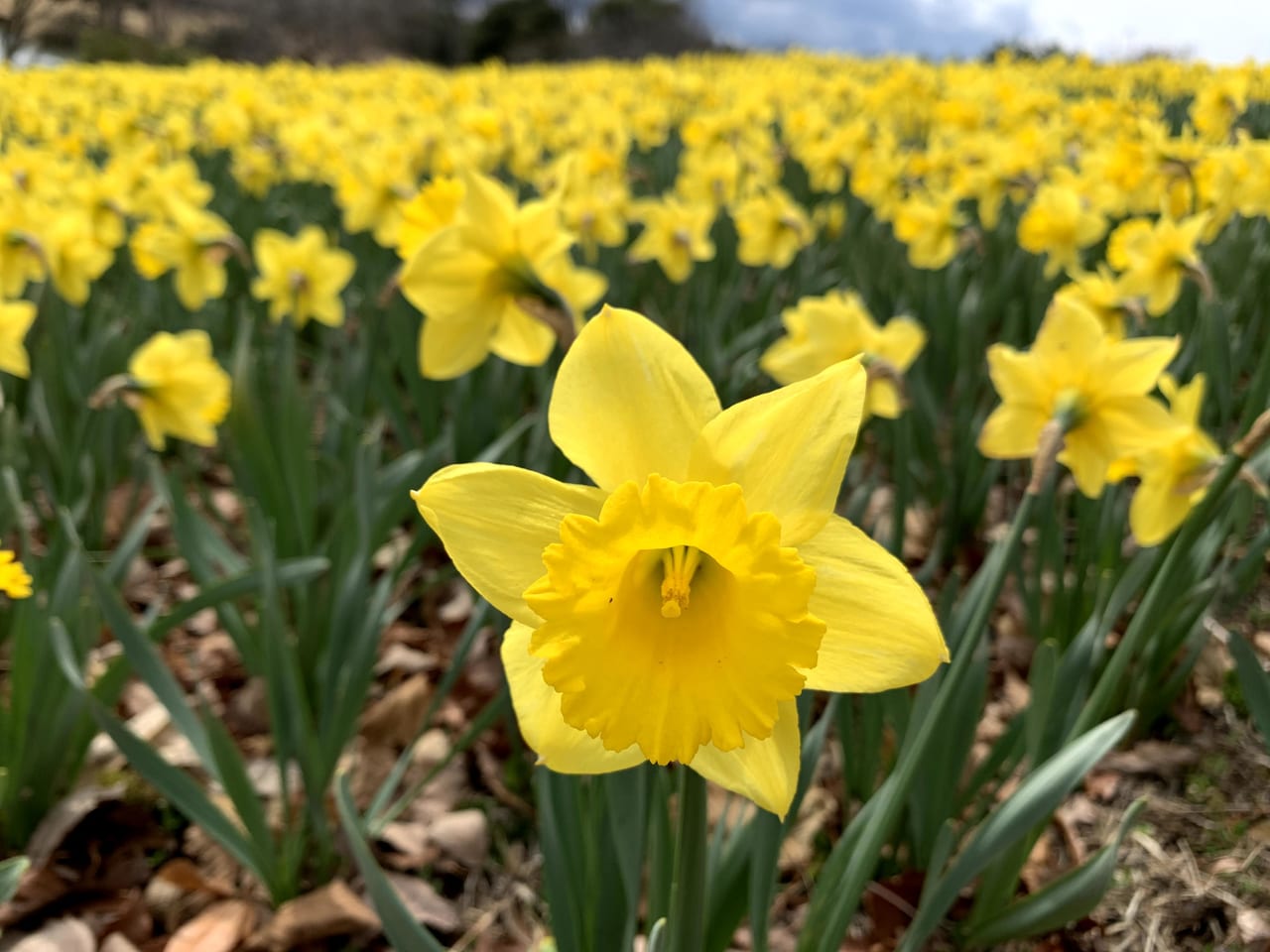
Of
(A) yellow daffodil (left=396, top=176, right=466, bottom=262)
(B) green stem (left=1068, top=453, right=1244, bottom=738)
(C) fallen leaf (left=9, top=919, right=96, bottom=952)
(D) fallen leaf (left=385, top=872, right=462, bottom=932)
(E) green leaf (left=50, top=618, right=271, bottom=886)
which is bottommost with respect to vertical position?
(D) fallen leaf (left=385, top=872, right=462, bottom=932)

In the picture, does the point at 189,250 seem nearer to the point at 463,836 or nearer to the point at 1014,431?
the point at 463,836

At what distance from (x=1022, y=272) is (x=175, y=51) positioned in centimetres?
2663

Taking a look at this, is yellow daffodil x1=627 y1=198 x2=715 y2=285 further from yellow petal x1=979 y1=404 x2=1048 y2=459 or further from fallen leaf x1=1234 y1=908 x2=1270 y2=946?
fallen leaf x1=1234 y1=908 x2=1270 y2=946

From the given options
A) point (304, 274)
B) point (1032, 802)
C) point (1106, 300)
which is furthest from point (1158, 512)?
point (304, 274)

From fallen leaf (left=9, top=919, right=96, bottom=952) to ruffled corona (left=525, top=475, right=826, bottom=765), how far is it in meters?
1.27

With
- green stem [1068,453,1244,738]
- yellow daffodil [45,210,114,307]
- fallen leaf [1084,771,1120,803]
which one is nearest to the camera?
green stem [1068,453,1244,738]

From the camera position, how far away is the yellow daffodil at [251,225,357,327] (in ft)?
9.86

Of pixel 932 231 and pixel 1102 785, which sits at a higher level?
pixel 932 231

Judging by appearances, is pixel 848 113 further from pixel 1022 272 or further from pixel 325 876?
pixel 325 876

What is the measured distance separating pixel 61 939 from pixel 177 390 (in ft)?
4.01

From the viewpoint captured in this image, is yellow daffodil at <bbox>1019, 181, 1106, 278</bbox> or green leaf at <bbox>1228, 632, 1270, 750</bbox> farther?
yellow daffodil at <bbox>1019, 181, 1106, 278</bbox>

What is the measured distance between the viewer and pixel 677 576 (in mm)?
856

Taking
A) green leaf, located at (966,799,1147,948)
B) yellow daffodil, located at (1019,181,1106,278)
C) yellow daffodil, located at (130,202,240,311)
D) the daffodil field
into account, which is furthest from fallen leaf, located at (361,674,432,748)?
yellow daffodil, located at (1019,181,1106,278)

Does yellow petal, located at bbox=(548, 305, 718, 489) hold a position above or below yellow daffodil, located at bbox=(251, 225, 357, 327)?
above
